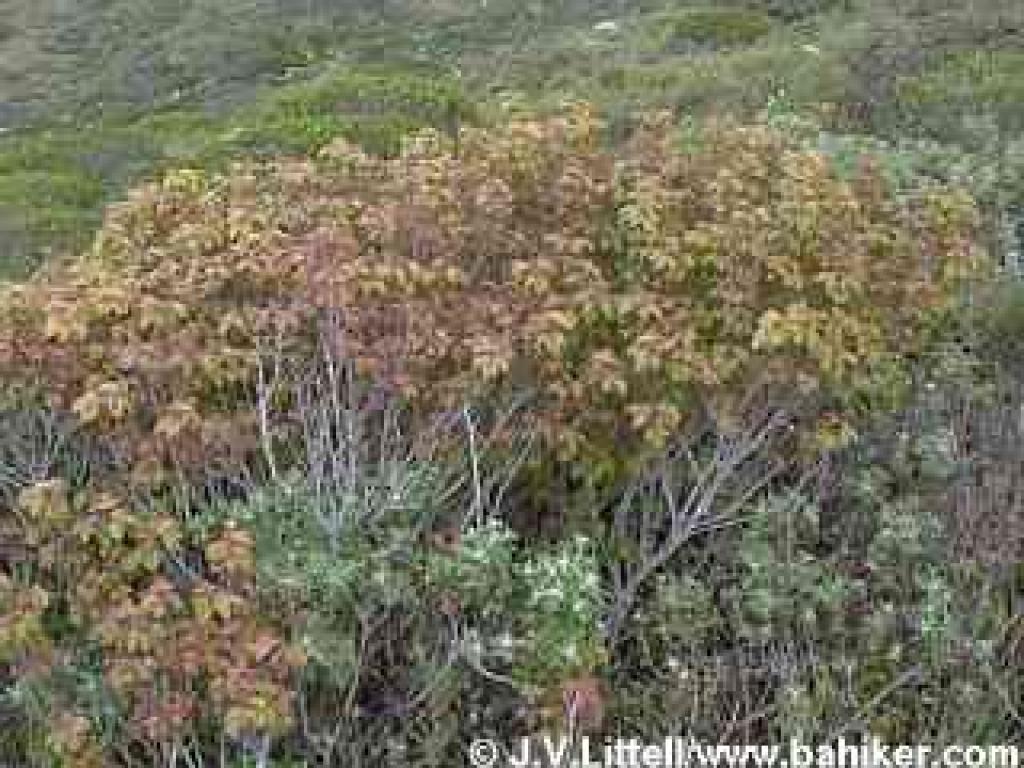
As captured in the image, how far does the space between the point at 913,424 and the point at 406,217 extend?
2.14 metres

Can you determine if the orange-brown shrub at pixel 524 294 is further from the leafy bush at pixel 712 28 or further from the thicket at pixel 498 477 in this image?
the leafy bush at pixel 712 28

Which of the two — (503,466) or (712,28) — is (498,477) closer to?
(503,466)

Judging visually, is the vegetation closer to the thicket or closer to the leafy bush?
the thicket

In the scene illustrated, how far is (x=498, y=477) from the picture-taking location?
21.4ft

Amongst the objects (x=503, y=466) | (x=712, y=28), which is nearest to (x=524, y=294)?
(x=503, y=466)

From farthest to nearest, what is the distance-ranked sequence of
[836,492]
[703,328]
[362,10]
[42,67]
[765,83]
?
1. [362,10]
2. [42,67]
3. [765,83]
4. [836,492]
5. [703,328]

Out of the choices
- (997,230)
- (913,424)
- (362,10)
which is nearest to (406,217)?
(913,424)

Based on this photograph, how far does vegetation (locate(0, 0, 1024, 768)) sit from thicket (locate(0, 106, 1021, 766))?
0.02 meters

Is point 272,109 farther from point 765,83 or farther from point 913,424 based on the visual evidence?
point 913,424

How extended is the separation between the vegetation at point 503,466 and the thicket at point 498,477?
2cm

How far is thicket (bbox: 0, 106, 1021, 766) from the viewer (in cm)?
594

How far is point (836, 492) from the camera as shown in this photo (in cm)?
697

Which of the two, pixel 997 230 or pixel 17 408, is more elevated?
pixel 17 408

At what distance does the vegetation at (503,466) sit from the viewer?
592 cm
